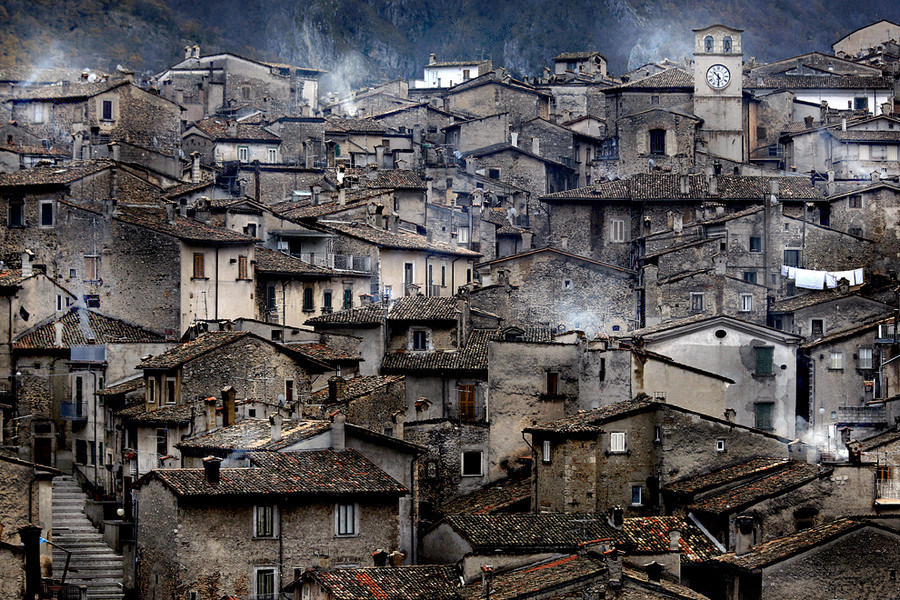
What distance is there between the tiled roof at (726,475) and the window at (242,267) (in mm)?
19204

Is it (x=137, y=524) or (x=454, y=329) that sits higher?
(x=454, y=329)

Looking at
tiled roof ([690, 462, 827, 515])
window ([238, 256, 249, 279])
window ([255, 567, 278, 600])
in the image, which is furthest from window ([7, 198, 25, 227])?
tiled roof ([690, 462, 827, 515])

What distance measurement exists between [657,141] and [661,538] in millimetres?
41115

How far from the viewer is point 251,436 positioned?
46.8 meters

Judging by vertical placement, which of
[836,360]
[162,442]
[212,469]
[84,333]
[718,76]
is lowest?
[212,469]

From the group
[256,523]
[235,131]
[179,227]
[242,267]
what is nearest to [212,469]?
[256,523]

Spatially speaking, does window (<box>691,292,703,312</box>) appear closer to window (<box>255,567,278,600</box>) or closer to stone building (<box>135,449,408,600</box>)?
stone building (<box>135,449,408,600</box>)

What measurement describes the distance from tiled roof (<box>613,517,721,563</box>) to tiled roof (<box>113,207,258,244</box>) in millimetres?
20982

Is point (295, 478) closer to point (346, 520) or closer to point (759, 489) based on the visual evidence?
point (346, 520)

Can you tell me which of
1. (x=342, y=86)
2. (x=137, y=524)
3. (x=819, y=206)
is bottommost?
(x=137, y=524)

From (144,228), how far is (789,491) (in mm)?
24193

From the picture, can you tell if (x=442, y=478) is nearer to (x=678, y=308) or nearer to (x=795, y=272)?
(x=678, y=308)

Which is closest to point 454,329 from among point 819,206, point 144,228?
point 144,228

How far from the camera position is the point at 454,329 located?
57.0 m
